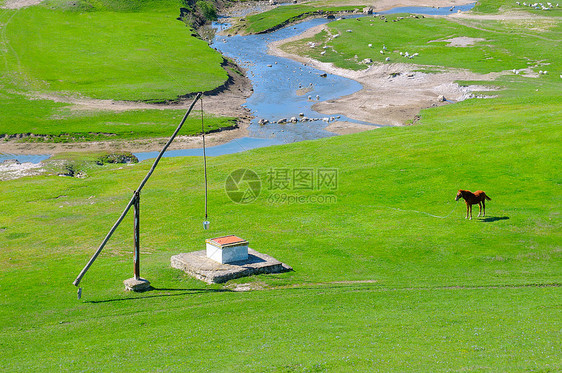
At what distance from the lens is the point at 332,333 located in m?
25.7

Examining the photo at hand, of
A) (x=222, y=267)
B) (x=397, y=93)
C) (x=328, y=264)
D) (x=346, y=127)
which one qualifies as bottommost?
(x=328, y=264)

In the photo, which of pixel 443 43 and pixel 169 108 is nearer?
pixel 169 108

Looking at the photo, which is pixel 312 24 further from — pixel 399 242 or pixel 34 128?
pixel 399 242

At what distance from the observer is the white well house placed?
35.7 m

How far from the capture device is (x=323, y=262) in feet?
124

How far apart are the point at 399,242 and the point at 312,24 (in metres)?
154

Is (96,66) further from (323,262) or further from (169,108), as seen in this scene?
(323,262)

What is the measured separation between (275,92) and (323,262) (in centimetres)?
8826

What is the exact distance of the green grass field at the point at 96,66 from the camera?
94188 mm

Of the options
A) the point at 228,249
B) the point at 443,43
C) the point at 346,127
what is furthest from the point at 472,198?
the point at 443,43

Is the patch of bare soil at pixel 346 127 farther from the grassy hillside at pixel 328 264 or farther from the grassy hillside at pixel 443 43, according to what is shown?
the grassy hillside at pixel 443 43

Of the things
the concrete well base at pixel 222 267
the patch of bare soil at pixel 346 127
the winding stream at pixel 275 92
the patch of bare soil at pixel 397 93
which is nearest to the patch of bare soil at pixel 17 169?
the winding stream at pixel 275 92

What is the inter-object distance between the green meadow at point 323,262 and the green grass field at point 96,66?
28847 millimetres

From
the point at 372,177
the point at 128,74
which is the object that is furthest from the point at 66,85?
the point at 372,177
